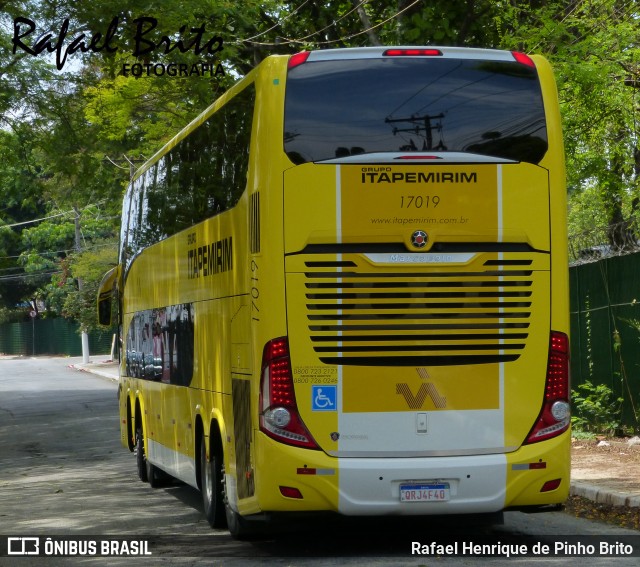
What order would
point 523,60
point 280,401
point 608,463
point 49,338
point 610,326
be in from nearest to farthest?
point 280,401 → point 523,60 → point 608,463 → point 610,326 → point 49,338

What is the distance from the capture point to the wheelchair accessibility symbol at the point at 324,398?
9.77m

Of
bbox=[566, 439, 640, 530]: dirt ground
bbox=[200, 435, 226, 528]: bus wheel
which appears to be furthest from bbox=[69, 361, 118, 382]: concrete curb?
bbox=[200, 435, 226, 528]: bus wheel

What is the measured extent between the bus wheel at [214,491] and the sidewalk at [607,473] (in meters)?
3.87

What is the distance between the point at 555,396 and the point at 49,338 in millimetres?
77043

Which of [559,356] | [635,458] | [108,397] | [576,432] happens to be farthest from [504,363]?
[108,397]

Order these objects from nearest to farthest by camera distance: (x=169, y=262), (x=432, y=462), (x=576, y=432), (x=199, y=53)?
(x=432, y=462) < (x=169, y=262) < (x=576, y=432) < (x=199, y=53)

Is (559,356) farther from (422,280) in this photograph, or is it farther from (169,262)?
(169,262)

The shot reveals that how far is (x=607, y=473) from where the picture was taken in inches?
571

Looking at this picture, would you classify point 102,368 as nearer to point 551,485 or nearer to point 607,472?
point 607,472

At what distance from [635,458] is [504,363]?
6.36 meters

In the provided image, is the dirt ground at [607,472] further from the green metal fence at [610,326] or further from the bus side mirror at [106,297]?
the bus side mirror at [106,297]

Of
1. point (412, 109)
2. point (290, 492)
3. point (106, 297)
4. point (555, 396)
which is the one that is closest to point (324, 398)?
point (290, 492)

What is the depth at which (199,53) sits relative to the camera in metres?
22.3

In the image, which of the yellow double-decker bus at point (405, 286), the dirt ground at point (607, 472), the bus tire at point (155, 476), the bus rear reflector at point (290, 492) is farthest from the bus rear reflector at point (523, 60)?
the bus tire at point (155, 476)
